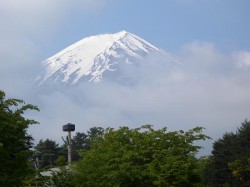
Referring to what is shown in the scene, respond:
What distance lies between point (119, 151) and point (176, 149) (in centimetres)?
203

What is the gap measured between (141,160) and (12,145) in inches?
256

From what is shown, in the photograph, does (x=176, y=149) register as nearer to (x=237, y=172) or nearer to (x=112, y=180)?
(x=112, y=180)

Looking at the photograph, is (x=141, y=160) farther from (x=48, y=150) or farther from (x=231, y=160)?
(x=48, y=150)

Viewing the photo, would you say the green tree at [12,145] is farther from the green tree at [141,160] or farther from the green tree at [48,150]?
the green tree at [48,150]

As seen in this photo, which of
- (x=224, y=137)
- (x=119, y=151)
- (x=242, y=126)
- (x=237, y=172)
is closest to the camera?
(x=119, y=151)

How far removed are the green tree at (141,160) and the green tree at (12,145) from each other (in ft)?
16.6

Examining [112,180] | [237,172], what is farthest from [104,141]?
[237,172]

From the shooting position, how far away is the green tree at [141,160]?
16094 millimetres

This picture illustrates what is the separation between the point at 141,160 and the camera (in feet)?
55.3

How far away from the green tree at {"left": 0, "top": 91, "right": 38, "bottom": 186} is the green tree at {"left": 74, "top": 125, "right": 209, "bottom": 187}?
506 cm

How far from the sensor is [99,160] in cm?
1709

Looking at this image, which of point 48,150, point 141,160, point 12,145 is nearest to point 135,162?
point 141,160

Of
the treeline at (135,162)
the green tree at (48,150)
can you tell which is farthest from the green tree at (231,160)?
the green tree at (48,150)

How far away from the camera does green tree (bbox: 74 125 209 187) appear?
1609cm
